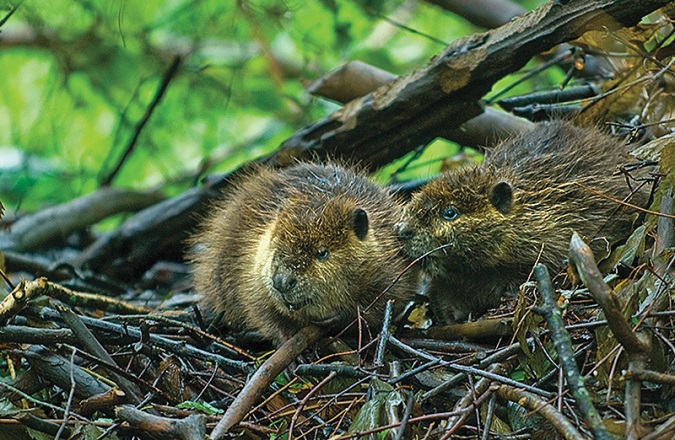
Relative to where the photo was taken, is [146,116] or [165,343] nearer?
[165,343]

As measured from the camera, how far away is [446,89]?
474 cm

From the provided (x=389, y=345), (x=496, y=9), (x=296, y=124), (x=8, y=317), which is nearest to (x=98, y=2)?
(x=296, y=124)

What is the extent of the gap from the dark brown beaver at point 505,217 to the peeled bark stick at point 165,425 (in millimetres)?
1843

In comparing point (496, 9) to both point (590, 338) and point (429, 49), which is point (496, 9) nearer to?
Answer: point (429, 49)

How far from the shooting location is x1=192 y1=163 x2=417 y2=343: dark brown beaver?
4.35 m

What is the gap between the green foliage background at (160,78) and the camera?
7859 millimetres

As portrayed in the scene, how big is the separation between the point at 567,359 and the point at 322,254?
→ 6.12 feet

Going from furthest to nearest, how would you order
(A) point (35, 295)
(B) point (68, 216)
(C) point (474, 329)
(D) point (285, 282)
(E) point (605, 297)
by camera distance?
(B) point (68, 216) → (D) point (285, 282) → (C) point (474, 329) → (A) point (35, 295) → (E) point (605, 297)

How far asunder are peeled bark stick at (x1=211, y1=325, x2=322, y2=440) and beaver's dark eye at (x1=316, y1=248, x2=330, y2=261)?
1.23 ft

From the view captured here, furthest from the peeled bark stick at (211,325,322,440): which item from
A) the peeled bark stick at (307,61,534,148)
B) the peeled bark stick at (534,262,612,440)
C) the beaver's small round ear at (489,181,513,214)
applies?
the peeled bark stick at (307,61,534,148)

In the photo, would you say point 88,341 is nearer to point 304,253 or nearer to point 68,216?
point 304,253

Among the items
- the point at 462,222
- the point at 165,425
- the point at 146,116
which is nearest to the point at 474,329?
the point at 462,222

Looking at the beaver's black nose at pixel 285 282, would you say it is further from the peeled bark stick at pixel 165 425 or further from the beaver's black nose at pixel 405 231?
the peeled bark stick at pixel 165 425

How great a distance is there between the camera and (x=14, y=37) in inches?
353
